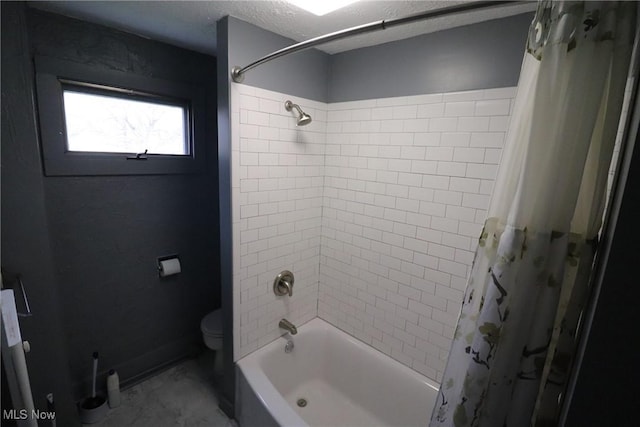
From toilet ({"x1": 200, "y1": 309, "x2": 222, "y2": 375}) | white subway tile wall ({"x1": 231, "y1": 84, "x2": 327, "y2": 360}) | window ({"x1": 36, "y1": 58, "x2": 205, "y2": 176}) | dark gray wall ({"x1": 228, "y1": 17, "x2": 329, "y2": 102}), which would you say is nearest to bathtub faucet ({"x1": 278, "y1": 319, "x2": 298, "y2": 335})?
white subway tile wall ({"x1": 231, "y1": 84, "x2": 327, "y2": 360})

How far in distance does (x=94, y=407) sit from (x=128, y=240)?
107 cm

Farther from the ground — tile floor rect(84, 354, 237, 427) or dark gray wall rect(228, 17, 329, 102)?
dark gray wall rect(228, 17, 329, 102)

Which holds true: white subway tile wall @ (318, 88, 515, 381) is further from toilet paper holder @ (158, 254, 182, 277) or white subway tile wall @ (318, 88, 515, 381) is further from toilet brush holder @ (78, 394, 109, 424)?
toilet brush holder @ (78, 394, 109, 424)

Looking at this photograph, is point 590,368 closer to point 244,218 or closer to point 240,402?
point 244,218

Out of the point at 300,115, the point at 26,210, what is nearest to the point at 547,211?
the point at 300,115

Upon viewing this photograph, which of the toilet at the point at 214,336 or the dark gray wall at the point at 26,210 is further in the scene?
the toilet at the point at 214,336

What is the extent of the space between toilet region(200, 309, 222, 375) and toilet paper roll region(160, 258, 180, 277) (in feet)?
1.53

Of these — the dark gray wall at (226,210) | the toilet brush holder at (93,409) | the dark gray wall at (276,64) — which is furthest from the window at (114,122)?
the toilet brush holder at (93,409)

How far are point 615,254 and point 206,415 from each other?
7.47 feet

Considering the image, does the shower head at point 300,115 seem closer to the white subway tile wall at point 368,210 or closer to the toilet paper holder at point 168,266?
the white subway tile wall at point 368,210

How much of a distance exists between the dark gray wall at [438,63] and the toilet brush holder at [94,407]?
8.15ft

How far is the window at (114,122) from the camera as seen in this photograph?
1.54m

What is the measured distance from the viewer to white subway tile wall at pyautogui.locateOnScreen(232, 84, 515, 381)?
1520 millimetres

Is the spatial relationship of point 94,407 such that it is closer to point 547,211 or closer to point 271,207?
point 271,207
